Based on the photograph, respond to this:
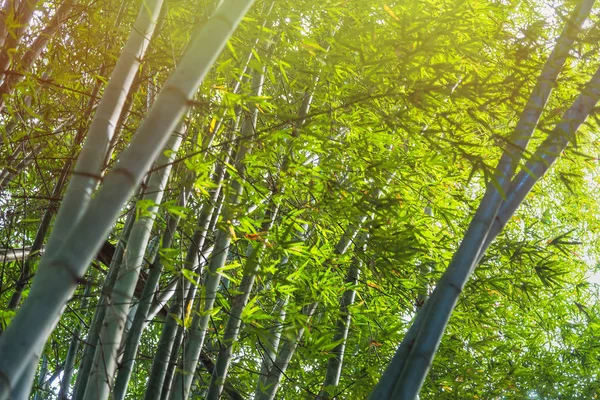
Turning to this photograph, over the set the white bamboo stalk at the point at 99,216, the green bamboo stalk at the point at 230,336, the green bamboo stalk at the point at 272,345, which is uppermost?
the green bamboo stalk at the point at 272,345

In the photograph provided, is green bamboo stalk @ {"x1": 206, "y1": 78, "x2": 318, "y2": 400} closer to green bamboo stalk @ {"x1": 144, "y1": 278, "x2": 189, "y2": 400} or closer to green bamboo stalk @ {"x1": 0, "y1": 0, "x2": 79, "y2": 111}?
green bamboo stalk @ {"x1": 144, "y1": 278, "x2": 189, "y2": 400}

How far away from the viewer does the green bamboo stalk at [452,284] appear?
1.79 m

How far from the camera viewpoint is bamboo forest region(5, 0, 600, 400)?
146 centimetres

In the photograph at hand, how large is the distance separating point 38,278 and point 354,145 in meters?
2.03

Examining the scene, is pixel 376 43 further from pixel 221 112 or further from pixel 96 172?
pixel 96 172

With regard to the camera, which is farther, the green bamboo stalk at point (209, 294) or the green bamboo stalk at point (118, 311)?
the green bamboo stalk at point (209, 294)

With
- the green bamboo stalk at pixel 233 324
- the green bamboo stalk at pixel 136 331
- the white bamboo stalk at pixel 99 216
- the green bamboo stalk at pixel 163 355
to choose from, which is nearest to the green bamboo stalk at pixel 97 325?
the green bamboo stalk at pixel 136 331

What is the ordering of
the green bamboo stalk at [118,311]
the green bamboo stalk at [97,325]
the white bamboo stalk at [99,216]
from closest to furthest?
1. the white bamboo stalk at [99,216]
2. the green bamboo stalk at [118,311]
3. the green bamboo stalk at [97,325]

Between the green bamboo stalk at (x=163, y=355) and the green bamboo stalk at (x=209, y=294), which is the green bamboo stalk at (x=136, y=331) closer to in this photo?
the green bamboo stalk at (x=163, y=355)

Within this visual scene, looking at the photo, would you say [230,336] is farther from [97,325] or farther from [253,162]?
[253,162]

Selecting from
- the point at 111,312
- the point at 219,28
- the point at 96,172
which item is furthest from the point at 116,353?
the point at 219,28

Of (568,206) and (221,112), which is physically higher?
(568,206)

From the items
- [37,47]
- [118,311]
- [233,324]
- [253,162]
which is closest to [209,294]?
[233,324]

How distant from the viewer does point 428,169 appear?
11.5 feet
